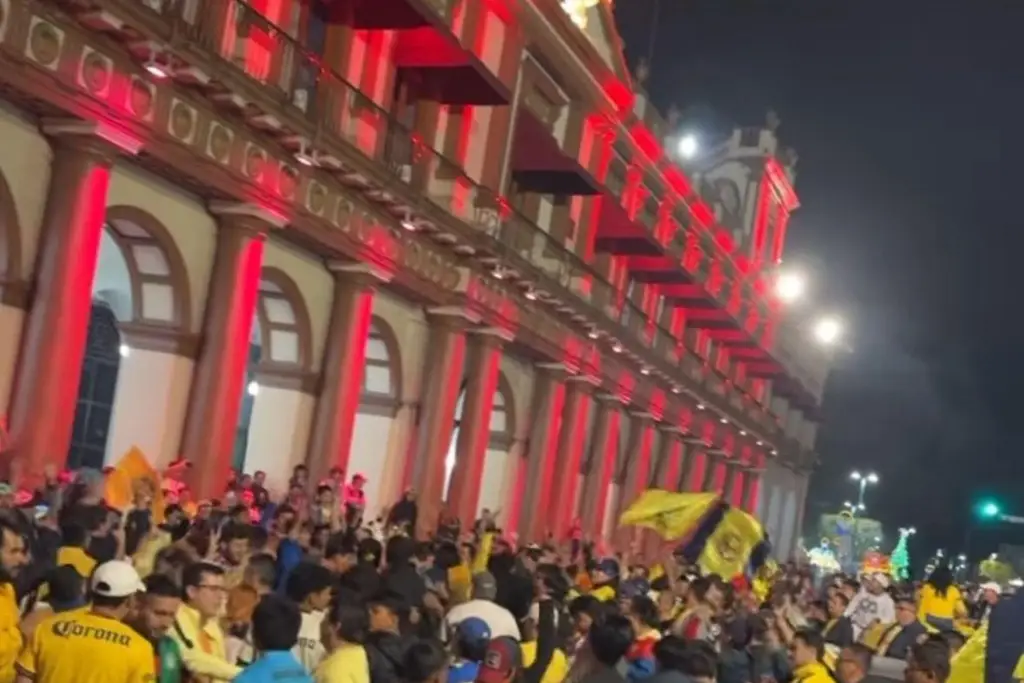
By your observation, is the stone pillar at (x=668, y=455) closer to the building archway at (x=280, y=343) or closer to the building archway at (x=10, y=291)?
the building archway at (x=280, y=343)

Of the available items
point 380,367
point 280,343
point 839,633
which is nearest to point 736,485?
point 380,367

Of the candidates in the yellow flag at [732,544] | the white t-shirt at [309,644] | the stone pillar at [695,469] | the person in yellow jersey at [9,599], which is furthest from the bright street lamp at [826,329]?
the person in yellow jersey at [9,599]

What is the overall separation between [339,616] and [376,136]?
15.1m

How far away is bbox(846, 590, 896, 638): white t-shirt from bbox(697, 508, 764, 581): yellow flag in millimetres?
1642

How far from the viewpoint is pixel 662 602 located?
11.6m

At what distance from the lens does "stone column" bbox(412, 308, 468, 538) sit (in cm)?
2353

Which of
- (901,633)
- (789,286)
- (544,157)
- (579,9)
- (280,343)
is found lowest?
(901,633)

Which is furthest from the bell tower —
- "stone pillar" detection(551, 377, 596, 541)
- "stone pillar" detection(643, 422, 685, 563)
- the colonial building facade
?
"stone pillar" detection(551, 377, 596, 541)

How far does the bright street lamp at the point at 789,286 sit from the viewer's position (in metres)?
53.2

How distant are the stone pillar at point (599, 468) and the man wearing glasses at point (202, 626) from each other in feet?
90.0

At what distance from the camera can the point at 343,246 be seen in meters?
19.4

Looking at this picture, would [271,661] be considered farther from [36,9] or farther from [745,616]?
[36,9]

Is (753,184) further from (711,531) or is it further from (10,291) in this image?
(10,291)

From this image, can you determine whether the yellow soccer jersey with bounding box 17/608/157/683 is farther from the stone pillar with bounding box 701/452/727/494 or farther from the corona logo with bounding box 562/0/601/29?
the stone pillar with bounding box 701/452/727/494
